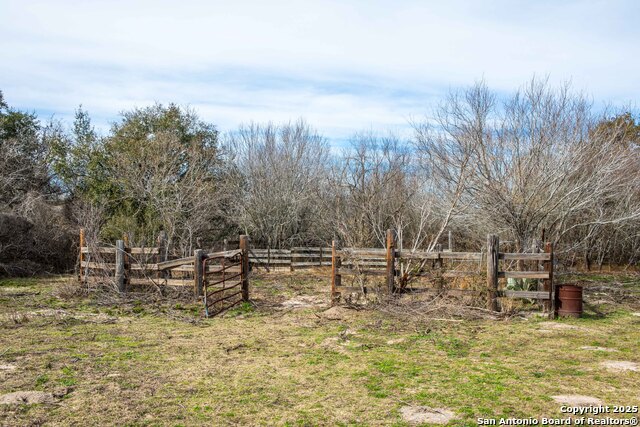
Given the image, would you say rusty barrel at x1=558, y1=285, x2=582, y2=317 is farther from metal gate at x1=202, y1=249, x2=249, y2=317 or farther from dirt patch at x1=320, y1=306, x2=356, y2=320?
metal gate at x1=202, y1=249, x2=249, y2=317

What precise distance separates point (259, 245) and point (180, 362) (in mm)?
19820

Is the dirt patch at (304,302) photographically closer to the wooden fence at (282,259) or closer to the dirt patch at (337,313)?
the dirt patch at (337,313)

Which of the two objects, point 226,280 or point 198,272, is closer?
point 226,280

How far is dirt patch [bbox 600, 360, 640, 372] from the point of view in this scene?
722 cm

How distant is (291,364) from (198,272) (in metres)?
5.51

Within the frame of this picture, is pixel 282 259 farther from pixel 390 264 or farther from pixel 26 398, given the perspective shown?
pixel 26 398

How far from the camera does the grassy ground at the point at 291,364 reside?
18.6 ft

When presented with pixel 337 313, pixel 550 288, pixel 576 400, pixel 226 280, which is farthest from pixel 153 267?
pixel 576 400

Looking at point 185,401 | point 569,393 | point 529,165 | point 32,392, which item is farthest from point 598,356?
point 529,165

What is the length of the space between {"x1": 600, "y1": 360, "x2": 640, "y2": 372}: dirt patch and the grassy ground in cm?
18

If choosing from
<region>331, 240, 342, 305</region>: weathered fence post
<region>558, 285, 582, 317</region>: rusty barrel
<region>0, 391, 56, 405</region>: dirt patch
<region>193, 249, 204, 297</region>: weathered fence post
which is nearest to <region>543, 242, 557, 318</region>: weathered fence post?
<region>558, 285, 582, 317</region>: rusty barrel

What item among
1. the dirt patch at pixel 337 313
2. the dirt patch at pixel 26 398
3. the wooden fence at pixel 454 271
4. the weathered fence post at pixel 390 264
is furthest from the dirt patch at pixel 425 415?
the weathered fence post at pixel 390 264

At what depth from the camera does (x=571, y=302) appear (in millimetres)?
11062

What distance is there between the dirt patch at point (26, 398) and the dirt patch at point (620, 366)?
6885 millimetres
